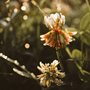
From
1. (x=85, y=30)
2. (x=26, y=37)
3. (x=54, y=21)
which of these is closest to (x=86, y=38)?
(x=85, y=30)

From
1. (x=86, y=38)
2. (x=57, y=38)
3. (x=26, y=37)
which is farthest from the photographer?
(x=26, y=37)

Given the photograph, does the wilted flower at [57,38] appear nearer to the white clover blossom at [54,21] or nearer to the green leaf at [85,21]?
the white clover blossom at [54,21]

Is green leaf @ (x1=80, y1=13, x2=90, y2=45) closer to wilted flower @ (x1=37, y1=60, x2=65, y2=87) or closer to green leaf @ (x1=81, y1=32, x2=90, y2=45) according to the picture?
green leaf @ (x1=81, y1=32, x2=90, y2=45)

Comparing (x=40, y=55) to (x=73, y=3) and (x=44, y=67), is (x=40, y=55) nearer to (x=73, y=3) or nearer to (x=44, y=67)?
(x=44, y=67)

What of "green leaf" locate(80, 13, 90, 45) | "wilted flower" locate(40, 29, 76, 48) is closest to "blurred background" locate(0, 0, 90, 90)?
"green leaf" locate(80, 13, 90, 45)

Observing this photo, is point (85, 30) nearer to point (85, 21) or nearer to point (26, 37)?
point (85, 21)

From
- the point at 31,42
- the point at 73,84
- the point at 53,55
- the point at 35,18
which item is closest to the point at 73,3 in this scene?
the point at 35,18
